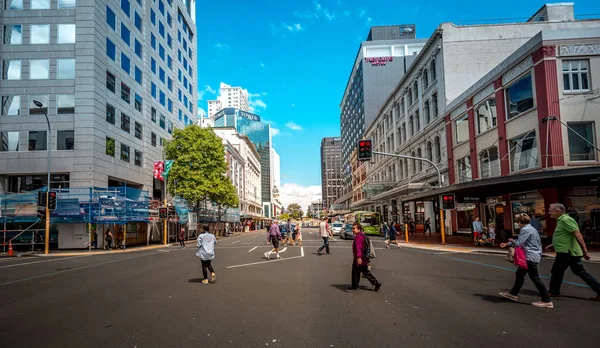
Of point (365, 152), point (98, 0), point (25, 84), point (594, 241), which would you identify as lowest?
point (594, 241)

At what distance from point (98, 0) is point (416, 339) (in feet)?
111

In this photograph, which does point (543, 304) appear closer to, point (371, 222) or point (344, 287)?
point (344, 287)

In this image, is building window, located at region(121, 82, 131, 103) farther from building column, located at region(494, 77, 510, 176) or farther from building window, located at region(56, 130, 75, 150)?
building column, located at region(494, 77, 510, 176)

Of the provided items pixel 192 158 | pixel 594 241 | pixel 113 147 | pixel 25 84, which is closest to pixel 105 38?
pixel 25 84

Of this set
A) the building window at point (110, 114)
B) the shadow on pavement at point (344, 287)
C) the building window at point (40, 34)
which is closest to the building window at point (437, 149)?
the shadow on pavement at point (344, 287)

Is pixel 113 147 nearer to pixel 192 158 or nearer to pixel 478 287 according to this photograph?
pixel 192 158

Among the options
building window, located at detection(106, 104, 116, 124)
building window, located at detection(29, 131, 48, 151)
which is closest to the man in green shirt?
building window, located at detection(106, 104, 116, 124)

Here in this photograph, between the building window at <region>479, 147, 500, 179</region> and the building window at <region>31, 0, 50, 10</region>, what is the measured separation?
34.5 m

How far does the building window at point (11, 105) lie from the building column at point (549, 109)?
35.1m

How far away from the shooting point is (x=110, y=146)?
3061 cm

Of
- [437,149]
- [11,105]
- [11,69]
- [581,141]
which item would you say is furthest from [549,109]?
[11,69]

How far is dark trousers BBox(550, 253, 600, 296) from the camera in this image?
7.09 metres

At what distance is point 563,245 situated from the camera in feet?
23.7

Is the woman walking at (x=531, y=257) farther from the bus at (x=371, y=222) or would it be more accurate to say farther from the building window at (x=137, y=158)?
the building window at (x=137, y=158)
